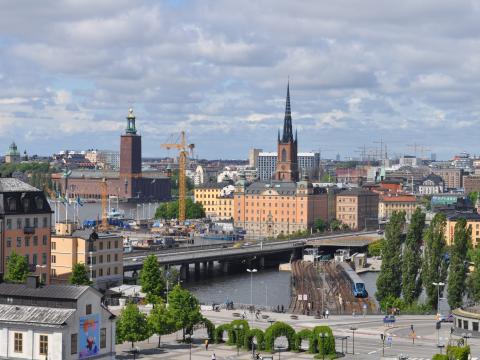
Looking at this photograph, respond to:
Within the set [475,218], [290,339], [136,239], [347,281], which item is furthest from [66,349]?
[136,239]

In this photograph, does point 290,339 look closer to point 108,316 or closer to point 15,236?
point 108,316

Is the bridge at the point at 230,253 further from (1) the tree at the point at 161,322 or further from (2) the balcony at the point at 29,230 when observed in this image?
(1) the tree at the point at 161,322

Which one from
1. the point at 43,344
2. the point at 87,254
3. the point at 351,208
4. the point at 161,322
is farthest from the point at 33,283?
the point at 351,208

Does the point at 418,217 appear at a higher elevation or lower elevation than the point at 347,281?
higher

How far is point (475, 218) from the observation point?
5595 inches

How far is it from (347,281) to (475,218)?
48341 mm

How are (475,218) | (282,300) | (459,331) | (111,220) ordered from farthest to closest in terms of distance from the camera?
(111,220), (475,218), (282,300), (459,331)

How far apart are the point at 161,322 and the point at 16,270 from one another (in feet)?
40.2

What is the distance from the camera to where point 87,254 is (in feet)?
252

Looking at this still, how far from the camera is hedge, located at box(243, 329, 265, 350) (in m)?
50.2

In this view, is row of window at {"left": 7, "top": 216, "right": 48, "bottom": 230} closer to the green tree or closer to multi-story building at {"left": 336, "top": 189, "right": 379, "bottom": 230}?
the green tree

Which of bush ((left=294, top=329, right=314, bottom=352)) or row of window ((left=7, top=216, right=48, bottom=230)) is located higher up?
row of window ((left=7, top=216, right=48, bottom=230))

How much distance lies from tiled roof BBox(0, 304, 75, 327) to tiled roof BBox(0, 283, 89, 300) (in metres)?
0.49

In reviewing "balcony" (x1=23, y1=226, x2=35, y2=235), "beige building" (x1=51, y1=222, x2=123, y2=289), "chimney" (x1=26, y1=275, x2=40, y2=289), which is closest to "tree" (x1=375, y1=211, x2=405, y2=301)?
"beige building" (x1=51, y1=222, x2=123, y2=289)
